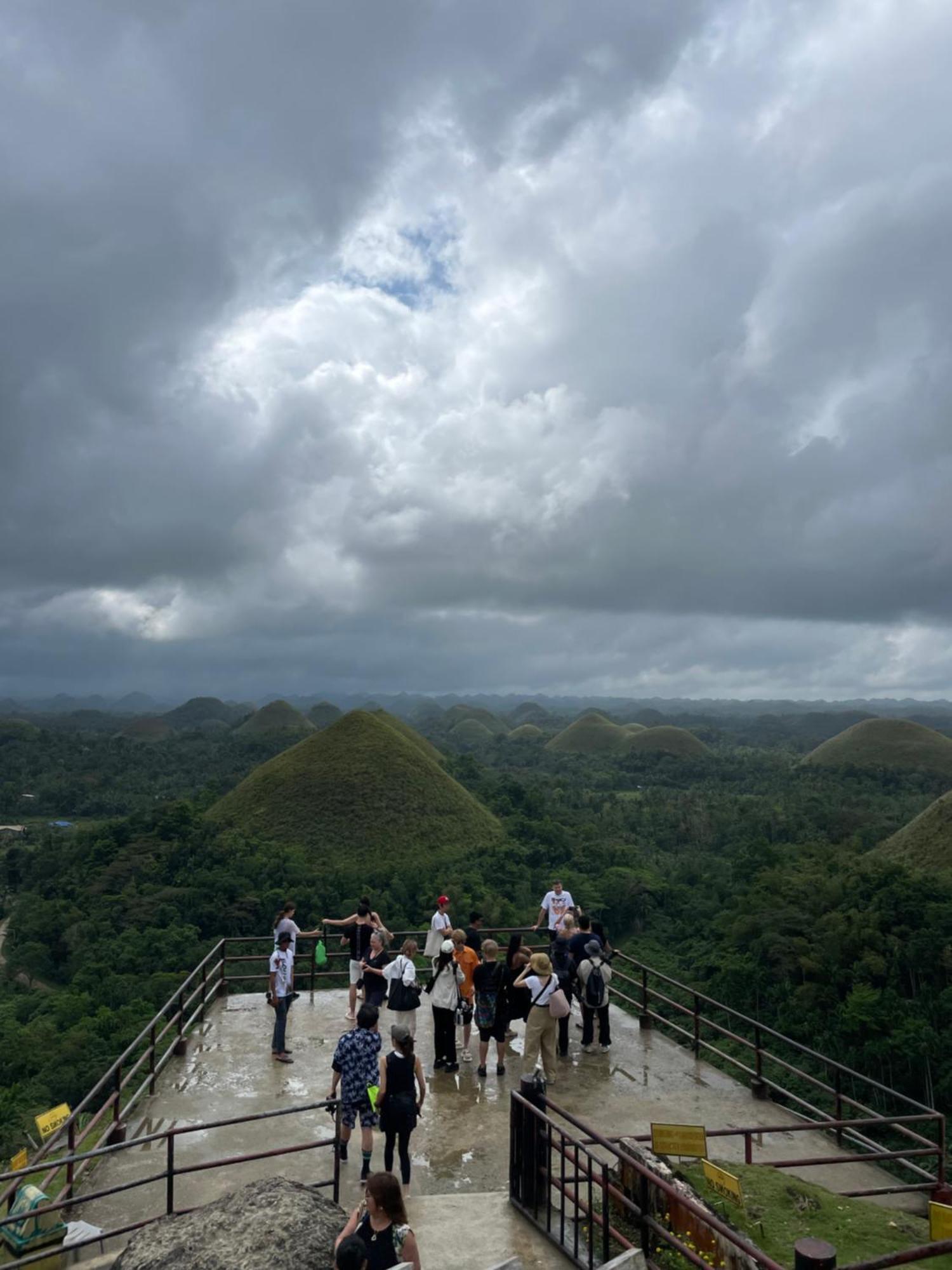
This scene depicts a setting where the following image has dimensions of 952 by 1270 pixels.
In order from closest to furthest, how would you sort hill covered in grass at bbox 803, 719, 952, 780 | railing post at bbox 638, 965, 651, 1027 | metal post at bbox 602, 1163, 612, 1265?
metal post at bbox 602, 1163, 612, 1265 < railing post at bbox 638, 965, 651, 1027 < hill covered in grass at bbox 803, 719, 952, 780

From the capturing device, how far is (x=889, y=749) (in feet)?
267

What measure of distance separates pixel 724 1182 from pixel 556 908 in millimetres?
5300

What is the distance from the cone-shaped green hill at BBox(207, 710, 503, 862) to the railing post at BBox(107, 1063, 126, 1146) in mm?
28451

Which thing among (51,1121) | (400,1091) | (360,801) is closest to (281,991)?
(51,1121)

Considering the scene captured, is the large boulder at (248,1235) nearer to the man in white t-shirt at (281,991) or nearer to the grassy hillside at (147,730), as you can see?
the man in white t-shirt at (281,991)

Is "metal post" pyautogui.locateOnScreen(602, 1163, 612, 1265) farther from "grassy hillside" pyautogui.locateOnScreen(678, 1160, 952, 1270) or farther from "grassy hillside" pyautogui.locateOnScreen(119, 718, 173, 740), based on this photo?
"grassy hillside" pyautogui.locateOnScreen(119, 718, 173, 740)

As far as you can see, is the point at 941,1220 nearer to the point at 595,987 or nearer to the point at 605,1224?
the point at 605,1224

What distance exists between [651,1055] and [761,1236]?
393cm

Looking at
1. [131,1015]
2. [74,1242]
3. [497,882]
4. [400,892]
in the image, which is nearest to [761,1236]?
[74,1242]

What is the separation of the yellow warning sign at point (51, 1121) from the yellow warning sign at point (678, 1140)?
443 cm

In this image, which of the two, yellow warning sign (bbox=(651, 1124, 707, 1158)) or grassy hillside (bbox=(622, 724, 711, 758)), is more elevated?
yellow warning sign (bbox=(651, 1124, 707, 1158))

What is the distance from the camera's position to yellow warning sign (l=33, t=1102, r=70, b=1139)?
6.65m

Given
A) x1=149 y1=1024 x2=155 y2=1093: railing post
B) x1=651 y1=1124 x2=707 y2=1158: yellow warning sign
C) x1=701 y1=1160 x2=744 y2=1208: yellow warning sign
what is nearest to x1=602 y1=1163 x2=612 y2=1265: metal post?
x1=651 y1=1124 x2=707 y2=1158: yellow warning sign

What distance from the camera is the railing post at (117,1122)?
7.43m
